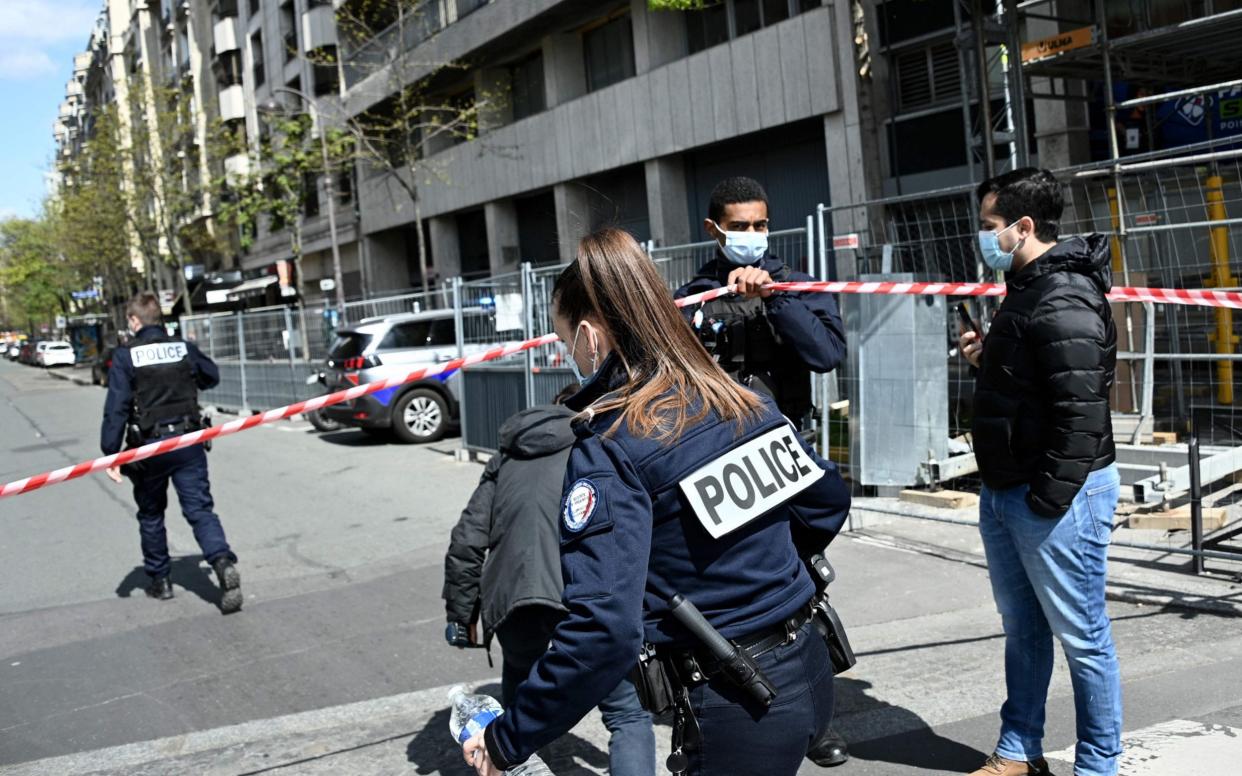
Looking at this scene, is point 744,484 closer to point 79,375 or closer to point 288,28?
point 288,28

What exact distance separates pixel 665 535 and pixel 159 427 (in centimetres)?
598

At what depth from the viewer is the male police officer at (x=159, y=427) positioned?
23.6 ft

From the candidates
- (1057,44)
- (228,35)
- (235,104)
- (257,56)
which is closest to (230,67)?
(228,35)

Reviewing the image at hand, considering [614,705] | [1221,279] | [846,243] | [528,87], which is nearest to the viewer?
[614,705]

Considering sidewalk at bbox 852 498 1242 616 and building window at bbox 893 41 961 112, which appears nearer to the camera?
sidewalk at bbox 852 498 1242 616

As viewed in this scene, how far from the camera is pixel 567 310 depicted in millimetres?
2361

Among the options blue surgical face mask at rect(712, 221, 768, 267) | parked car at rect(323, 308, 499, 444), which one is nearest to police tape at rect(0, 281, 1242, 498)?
blue surgical face mask at rect(712, 221, 768, 267)

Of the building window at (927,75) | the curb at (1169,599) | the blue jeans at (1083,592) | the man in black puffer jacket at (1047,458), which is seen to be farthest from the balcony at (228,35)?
the blue jeans at (1083,592)

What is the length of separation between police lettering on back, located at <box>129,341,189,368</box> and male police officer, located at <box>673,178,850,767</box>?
4.16 meters

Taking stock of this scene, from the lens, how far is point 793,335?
13.7 ft

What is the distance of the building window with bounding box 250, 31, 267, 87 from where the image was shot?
4353 centimetres

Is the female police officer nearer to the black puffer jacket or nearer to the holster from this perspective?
the holster

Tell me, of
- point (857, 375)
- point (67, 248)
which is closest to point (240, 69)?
point (67, 248)

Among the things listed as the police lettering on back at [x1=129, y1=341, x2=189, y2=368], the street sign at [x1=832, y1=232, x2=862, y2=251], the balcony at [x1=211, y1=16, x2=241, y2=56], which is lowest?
the police lettering on back at [x1=129, y1=341, x2=189, y2=368]
